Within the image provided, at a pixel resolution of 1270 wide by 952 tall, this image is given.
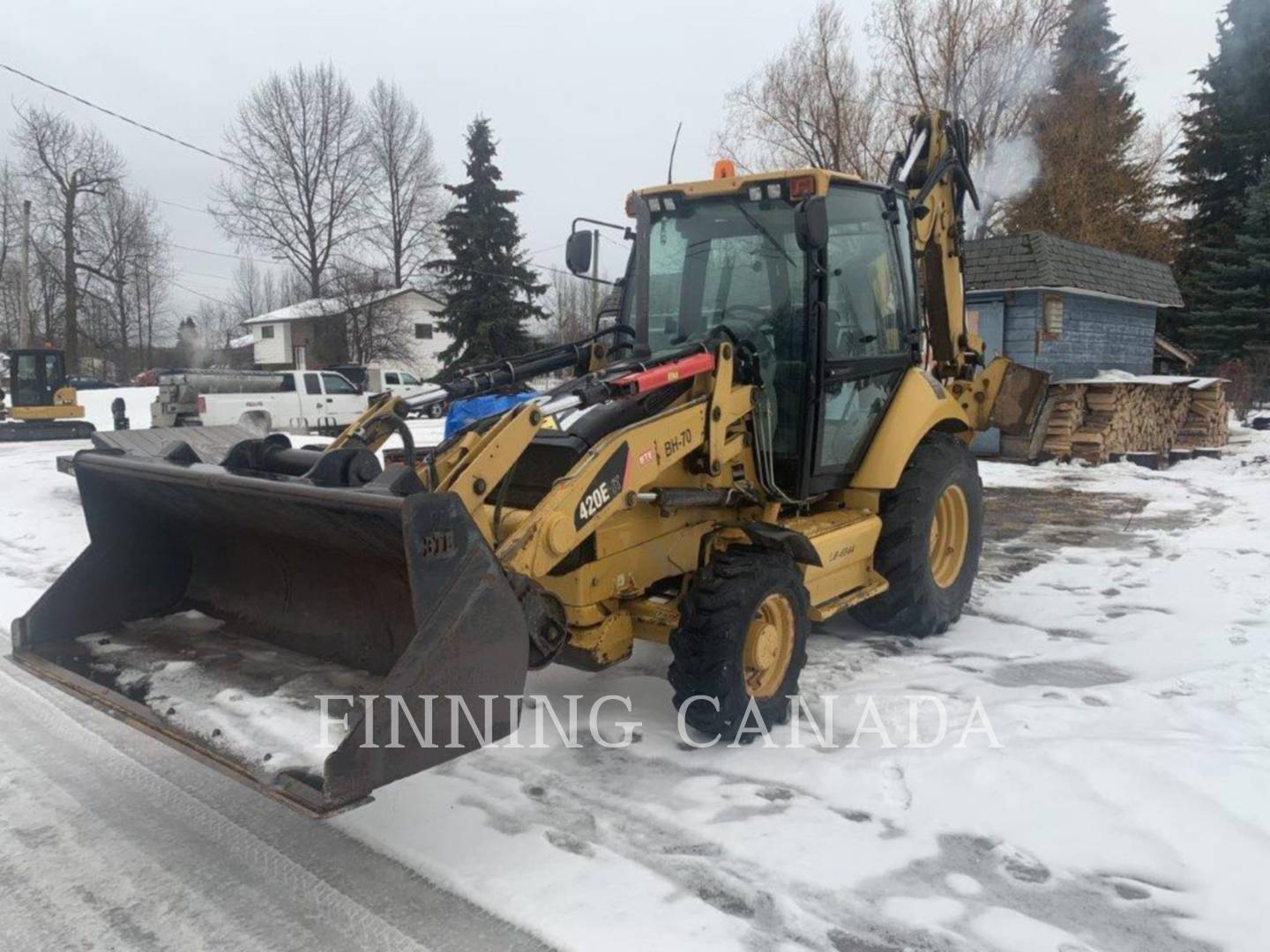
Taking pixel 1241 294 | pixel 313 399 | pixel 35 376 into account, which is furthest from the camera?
pixel 1241 294

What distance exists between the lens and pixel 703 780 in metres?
3.99

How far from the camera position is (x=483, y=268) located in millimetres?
30953

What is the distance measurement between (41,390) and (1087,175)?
28.4 m

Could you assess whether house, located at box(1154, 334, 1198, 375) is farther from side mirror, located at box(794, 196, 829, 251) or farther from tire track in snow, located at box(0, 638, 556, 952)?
tire track in snow, located at box(0, 638, 556, 952)

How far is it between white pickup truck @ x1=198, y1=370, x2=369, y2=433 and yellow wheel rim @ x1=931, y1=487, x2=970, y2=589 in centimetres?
1568

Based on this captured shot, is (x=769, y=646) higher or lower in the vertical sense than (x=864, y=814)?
higher

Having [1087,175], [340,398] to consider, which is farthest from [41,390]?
[1087,175]

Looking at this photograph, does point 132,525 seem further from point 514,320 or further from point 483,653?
point 514,320

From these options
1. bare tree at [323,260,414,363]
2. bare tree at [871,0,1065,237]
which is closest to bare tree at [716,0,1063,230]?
bare tree at [871,0,1065,237]

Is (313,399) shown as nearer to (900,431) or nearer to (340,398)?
(340,398)

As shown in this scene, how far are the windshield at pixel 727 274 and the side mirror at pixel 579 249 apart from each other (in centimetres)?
53

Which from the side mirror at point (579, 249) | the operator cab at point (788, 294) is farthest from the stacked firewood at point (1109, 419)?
the side mirror at point (579, 249)

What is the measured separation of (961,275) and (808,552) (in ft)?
10.8

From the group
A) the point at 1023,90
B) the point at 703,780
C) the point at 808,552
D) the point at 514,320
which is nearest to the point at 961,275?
the point at 808,552
